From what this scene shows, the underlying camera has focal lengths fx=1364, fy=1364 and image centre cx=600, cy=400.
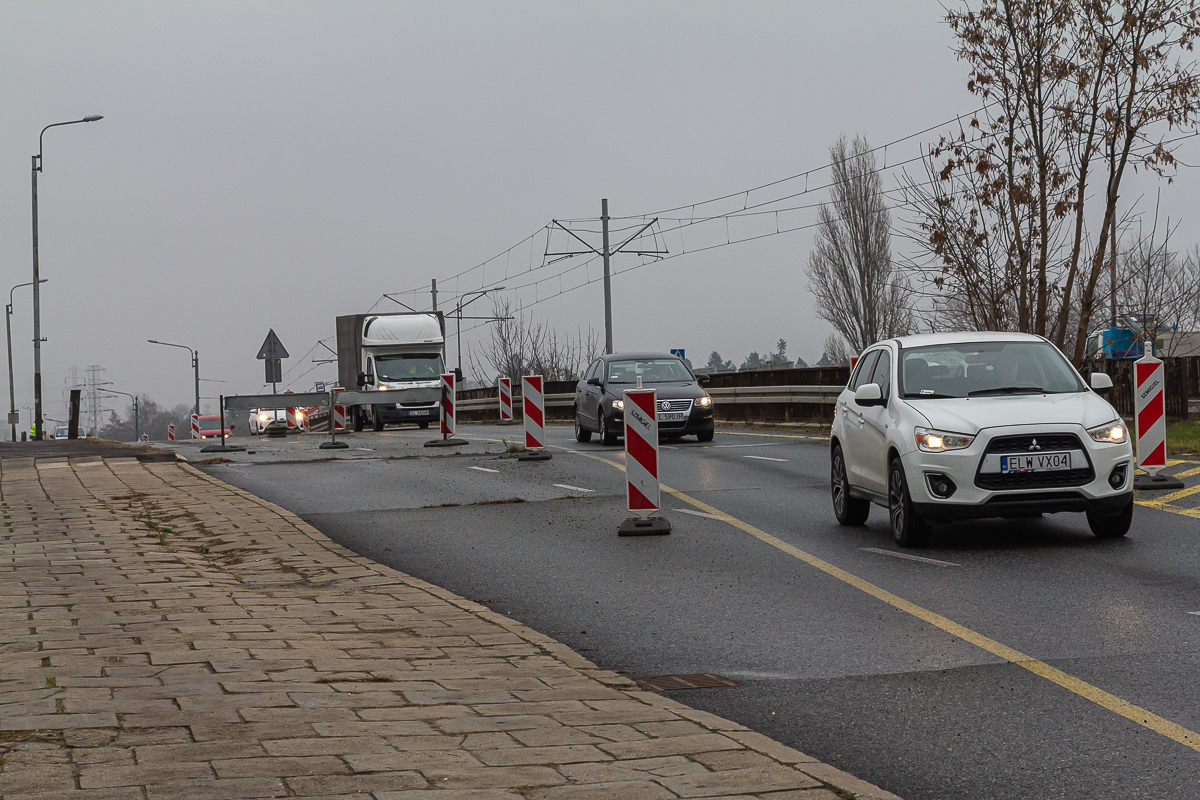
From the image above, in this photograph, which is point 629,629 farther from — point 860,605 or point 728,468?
point 728,468

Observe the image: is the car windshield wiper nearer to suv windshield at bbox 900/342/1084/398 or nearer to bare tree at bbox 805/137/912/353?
suv windshield at bbox 900/342/1084/398

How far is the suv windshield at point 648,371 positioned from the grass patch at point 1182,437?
25.4 feet

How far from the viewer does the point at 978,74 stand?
20.2 meters

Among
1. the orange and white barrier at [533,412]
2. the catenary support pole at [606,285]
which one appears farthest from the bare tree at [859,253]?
the orange and white barrier at [533,412]

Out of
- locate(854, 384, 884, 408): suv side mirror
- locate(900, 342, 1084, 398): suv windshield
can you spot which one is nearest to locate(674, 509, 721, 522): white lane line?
locate(854, 384, 884, 408): suv side mirror

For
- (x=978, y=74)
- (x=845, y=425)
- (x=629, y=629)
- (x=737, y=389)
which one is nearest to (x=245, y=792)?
(x=629, y=629)

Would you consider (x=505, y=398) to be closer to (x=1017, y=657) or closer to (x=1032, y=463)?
(x=1032, y=463)

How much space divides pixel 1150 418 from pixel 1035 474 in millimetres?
4259

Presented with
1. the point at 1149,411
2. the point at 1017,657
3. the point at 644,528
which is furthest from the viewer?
the point at 1149,411

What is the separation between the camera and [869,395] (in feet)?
34.3

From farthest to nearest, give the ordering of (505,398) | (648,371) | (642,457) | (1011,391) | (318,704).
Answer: (505,398)
(648,371)
(642,457)
(1011,391)
(318,704)

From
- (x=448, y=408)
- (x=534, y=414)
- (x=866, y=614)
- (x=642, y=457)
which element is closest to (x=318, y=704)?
(x=866, y=614)

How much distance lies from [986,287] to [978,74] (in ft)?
10.6

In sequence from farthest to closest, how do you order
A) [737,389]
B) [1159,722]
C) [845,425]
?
1. [737,389]
2. [845,425]
3. [1159,722]
